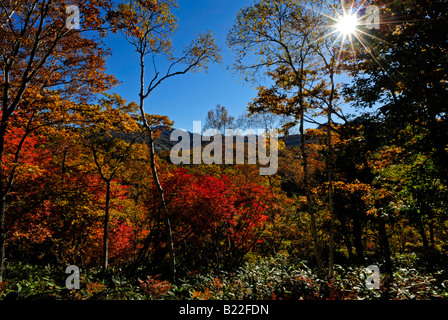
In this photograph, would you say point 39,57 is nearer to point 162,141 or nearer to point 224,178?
point 224,178

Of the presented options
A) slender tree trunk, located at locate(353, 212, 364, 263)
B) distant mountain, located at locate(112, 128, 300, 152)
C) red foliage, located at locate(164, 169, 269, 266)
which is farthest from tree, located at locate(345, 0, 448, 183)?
slender tree trunk, located at locate(353, 212, 364, 263)

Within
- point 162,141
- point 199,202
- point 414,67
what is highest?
point 162,141

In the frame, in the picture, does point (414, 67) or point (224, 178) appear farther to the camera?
point (224, 178)

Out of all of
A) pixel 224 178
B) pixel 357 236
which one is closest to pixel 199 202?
pixel 224 178

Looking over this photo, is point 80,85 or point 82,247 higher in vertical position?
point 80,85

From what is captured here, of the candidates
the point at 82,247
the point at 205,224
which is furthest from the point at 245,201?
the point at 82,247

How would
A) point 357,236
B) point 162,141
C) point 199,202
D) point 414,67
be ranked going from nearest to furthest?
point 414,67 → point 199,202 → point 357,236 → point 162,141

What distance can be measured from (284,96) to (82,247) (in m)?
15.8

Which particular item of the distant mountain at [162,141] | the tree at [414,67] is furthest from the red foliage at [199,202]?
the tree at [414,67]

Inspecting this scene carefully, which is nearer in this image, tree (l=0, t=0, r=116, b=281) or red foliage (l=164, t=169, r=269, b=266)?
tree (l=0, t=0, r=116, b=281)

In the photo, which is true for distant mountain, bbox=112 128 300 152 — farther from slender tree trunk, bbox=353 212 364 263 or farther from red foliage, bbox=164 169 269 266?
slender tree trunk, bbox=353 212 364 263

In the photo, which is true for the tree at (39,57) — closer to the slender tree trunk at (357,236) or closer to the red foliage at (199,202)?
the red foliage at (199,202)

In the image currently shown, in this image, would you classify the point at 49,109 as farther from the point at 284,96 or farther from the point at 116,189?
the point at 284,96

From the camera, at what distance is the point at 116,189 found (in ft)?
39.9
